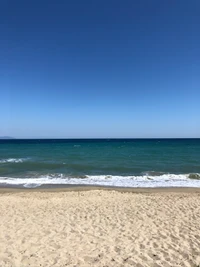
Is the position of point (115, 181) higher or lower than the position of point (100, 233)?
lower

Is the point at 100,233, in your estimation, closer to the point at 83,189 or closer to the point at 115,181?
the point at 83,189

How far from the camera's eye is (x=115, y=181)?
1928cm

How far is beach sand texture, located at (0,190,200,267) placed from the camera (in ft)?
18.8

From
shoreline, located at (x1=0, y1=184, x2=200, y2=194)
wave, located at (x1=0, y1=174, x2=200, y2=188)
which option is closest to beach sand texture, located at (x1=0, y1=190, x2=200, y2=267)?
shoreline, located at (x1=0, y1=184, x2=200, y2=194)

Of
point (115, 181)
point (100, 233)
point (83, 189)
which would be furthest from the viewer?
point (115, 181)

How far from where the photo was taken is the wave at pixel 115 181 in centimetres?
1806

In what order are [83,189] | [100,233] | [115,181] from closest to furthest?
1. [100,233]
2. [83,189]
3. [115,181]

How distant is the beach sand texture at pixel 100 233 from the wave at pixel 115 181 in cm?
610

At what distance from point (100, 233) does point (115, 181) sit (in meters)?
12.0

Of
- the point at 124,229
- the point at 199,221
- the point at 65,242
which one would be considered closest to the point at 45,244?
the point at 65,242

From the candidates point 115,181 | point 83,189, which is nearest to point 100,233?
point 83,189

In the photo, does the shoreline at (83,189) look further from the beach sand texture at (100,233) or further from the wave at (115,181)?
the beach sand texture at (100,233)

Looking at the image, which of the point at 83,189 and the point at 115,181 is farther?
the point at 115,181

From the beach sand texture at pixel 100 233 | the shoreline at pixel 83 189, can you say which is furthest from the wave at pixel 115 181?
the beach sand texture at pixel 100 233
